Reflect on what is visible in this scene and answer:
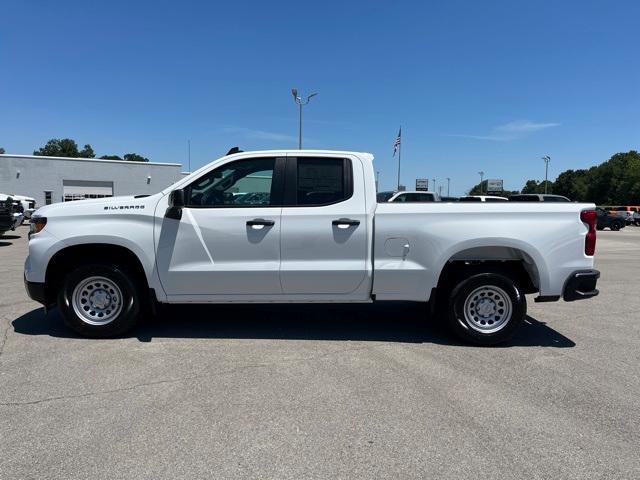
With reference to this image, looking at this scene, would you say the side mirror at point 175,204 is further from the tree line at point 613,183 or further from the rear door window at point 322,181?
the tree line at point 613,183

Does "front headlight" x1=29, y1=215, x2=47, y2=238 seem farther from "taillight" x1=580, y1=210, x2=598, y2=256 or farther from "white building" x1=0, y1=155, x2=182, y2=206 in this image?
"white building" x1=0, y1=155, x2=182, y2=206

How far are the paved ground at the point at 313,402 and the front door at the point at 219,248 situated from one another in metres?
0.64

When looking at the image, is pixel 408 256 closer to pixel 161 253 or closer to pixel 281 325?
pixel 281 325

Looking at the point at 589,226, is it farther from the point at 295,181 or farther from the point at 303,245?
the point at 295,181

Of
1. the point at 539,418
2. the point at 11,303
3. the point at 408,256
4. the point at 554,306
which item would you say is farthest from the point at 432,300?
the point at 11,303

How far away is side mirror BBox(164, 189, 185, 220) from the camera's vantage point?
16.1 ft

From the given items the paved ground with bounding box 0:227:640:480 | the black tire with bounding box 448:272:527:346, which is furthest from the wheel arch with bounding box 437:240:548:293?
the paved ground with bounding box 0:227:640:480

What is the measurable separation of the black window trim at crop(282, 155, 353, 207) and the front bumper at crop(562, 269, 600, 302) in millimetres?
2509

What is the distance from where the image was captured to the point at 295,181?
521 cm

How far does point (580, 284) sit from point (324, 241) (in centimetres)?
276

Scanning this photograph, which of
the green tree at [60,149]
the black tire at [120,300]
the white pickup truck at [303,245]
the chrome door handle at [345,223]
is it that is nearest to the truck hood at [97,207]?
the white pickup truck at [303,245]

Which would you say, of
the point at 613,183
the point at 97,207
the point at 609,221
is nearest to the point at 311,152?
the point at 97,207

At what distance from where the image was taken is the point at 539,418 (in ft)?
11.8

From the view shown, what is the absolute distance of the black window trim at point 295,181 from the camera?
514 cm
